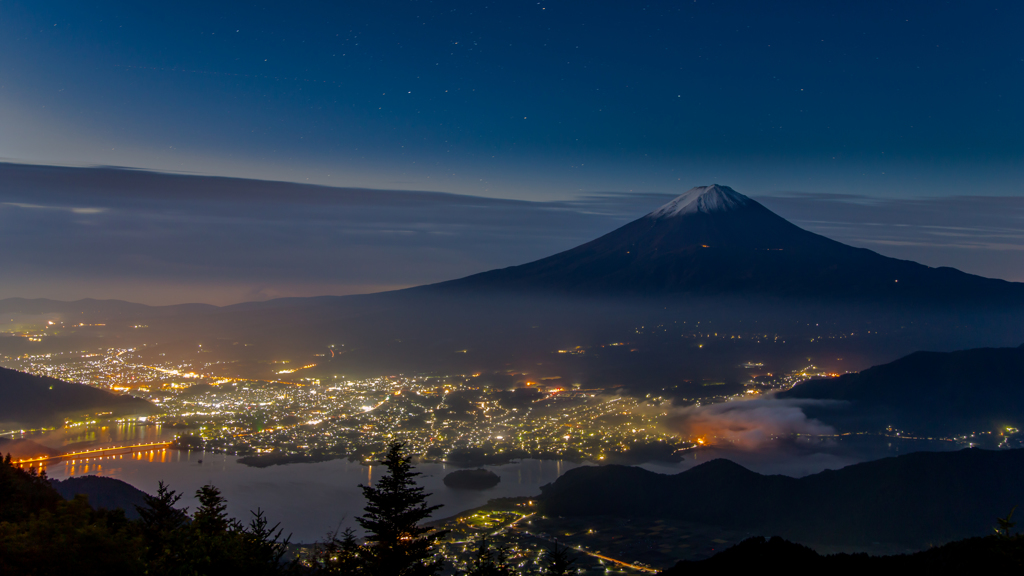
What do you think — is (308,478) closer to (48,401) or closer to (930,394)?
(48,401)

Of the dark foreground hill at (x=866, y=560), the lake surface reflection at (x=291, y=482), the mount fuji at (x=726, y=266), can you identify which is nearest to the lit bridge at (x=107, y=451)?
the lake surface reflection at (x=291, y=482)

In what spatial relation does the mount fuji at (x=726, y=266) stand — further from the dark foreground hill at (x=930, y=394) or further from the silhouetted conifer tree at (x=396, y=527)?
the silhouetted conifer tree at (x=396, y=527)

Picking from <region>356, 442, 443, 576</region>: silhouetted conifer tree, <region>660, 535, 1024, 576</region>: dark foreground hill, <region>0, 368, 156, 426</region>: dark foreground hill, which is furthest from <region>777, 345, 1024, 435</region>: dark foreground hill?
<region>0, 368, 156, 426</region>: dark foreground hill

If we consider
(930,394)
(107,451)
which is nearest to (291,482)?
(107,451)

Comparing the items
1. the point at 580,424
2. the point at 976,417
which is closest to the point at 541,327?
the point at 580,424

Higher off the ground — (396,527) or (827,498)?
(396,527)

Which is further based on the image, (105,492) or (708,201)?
(708,201)
